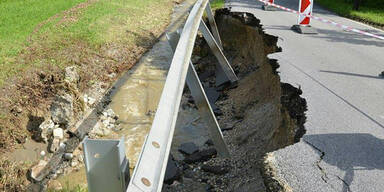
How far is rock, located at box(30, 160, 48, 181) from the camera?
568 centimetres

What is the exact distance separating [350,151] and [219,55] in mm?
4235

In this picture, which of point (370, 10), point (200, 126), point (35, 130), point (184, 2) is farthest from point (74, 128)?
point (184, 2)

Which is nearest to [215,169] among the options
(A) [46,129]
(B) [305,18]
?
(A) [46,129]

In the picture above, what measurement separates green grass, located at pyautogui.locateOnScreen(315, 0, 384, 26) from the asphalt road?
10.5 ft

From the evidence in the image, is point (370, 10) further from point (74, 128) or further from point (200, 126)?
point (74, 128)

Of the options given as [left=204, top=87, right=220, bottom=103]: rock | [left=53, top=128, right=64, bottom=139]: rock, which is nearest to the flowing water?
[left=204, top=87, right=220, bottom=103]: rock

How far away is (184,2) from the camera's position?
63.1 ft

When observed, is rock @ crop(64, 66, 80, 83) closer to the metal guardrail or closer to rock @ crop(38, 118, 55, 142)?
rock @ crop(38, 118, 55, 142)

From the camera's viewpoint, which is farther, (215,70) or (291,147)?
(215,70)

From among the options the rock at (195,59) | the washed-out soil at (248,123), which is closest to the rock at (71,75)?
the washed-out soil at (248,123)

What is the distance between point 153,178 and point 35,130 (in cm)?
585

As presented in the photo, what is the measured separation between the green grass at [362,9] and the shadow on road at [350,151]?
8.16m

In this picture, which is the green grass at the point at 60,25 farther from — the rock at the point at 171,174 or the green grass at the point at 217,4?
the rock at the point at 171,174

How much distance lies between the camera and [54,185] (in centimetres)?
558
